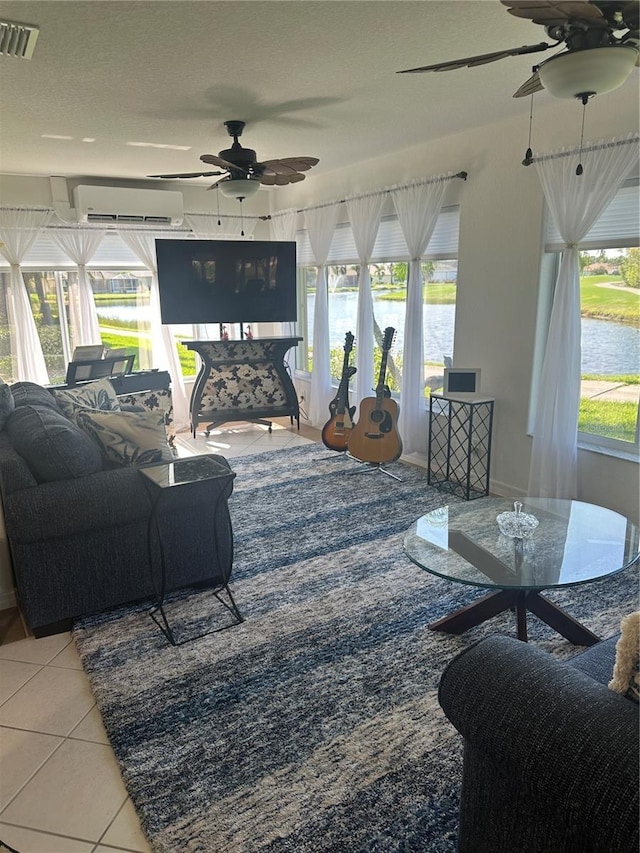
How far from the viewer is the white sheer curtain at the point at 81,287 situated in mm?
5637

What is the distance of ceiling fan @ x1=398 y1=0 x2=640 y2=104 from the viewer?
154 centimetres

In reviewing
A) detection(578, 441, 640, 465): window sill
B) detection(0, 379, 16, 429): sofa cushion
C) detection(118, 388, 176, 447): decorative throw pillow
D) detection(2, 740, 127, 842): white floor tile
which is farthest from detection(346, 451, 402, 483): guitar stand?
detection(2, 740, 127, 842): white floor tile

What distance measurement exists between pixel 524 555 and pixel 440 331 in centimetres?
276

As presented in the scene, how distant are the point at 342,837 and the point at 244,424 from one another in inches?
199

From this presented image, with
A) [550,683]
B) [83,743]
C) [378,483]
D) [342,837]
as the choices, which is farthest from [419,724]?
[378,483]

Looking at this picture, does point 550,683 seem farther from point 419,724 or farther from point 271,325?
point 271,325

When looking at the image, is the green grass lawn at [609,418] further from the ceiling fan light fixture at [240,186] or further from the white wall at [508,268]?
the ceiling fan light fixture at [240,186]

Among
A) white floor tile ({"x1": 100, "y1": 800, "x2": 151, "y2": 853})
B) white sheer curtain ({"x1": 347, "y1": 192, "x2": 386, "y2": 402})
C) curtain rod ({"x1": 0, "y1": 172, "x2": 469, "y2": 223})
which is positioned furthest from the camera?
white sheer curtain ({"x1": 347, "y1": 192, "x2": 386, "y2": 402})

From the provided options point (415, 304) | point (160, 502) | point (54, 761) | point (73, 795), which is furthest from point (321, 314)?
point (73, 795)

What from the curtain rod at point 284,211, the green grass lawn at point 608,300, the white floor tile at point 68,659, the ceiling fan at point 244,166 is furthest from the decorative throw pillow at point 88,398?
the green grass lawn at point 608,300

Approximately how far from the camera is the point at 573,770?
1.05 meters

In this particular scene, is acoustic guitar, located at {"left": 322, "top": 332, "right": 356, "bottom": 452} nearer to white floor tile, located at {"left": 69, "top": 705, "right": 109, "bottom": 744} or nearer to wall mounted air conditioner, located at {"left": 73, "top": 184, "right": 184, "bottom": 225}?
wall mounted air conditioner, located at {"left": 73, "top": 184, "right": 184, "bottom": 225}

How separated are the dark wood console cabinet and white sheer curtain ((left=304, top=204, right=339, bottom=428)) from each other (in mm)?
229

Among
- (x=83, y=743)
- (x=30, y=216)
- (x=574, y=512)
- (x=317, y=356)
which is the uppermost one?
(x=30, y=216)
